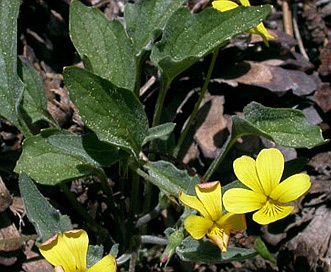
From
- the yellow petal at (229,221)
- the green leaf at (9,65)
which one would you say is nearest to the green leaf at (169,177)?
the yellow petal at (229,221)

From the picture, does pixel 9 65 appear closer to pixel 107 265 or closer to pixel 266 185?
pixel 107 265

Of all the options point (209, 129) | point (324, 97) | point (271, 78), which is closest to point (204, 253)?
point (209, 129)

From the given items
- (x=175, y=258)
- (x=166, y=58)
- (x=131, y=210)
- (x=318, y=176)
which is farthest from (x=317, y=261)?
(x=166, y=58)

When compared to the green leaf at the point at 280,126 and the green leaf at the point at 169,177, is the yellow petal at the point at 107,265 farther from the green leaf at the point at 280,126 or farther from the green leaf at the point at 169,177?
the green leaf at the point at 280,126

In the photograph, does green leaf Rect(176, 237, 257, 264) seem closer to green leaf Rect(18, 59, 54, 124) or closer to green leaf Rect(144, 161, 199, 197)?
green leaf Rect(144, 161, 199, 197)

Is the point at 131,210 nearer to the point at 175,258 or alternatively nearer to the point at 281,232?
the point at 175,258

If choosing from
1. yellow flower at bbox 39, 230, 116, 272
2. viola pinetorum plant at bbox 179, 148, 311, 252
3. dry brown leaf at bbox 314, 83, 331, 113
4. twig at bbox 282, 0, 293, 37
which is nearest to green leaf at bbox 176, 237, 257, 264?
viola pinetorum plant at bbox 179, 148, 311, 252
